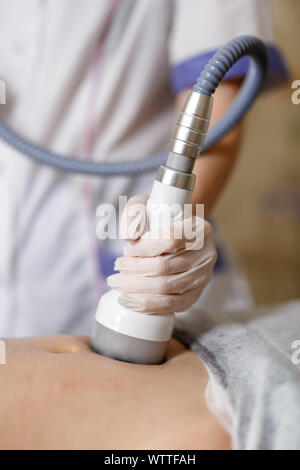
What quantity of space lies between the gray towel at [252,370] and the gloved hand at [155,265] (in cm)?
9

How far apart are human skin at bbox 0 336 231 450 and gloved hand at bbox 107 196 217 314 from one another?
8 centimetres

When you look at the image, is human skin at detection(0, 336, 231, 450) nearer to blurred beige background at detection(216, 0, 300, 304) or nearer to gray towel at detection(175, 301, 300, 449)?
gray towel at detection(175, 301, 300, 449)

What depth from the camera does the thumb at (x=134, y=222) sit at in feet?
2.07

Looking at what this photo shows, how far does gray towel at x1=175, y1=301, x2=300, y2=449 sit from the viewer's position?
0.50 meters

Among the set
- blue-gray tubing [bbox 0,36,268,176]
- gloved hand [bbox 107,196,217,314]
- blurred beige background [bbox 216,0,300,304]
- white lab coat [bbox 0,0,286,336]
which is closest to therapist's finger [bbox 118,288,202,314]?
gloved hand [bbox 107,196,217,314]

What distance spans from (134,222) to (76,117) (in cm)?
44

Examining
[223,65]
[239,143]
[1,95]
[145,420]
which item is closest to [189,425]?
[145,420]

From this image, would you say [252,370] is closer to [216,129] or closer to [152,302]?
[152,302]

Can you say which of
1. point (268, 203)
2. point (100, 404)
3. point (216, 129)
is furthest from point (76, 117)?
point (268, 203)

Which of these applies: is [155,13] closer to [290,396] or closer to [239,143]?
[239,143]

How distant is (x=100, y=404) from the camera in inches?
22.4

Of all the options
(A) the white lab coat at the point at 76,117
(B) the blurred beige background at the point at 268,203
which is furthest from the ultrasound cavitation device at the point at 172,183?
(B) the blurred beige background at the point at 268,203

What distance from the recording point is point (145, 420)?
1.81 feet

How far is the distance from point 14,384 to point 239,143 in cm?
55
